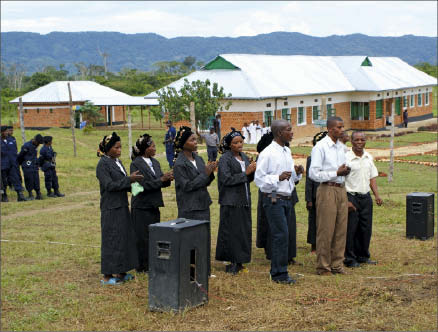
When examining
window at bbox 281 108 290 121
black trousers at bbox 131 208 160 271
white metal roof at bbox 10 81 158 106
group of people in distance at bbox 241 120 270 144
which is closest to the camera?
black trousers at bbox 131 208 160 271

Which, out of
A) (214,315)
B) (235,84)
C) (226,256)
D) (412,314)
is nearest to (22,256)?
(226,256)

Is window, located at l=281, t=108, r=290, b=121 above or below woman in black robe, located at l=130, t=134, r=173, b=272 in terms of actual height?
above

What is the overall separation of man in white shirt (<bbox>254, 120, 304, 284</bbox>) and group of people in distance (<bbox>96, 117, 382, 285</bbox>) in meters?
0.01

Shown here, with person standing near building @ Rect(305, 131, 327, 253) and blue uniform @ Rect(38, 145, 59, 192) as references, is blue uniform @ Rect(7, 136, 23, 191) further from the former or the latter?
person standing near building @ Rect(305, 131, 327, 253)

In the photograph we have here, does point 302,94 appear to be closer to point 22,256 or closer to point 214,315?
point 22,256

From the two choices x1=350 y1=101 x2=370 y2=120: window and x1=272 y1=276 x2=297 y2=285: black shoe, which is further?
x1=350 y1=101 x2=370 y2=120: window

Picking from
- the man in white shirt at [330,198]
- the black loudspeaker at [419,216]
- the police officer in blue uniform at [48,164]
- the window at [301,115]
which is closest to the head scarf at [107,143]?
the man in white shirt at [330,198]

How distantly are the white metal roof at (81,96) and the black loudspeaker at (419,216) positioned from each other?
1264 inches

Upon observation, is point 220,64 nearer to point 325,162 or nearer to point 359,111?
point 359,111

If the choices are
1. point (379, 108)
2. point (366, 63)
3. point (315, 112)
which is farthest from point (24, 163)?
point (366, 63)

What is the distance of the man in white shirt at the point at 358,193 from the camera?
873 centimetres

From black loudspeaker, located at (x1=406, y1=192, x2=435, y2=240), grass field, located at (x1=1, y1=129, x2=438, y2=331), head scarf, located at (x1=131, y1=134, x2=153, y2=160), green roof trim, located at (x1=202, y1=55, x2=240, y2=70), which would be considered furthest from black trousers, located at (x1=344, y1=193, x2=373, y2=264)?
green roof trim, located at (x1=202, y1=55, x2=240, y2=70)

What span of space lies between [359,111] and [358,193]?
3604 centimetres

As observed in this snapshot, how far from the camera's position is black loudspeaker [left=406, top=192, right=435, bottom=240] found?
1100 cm
